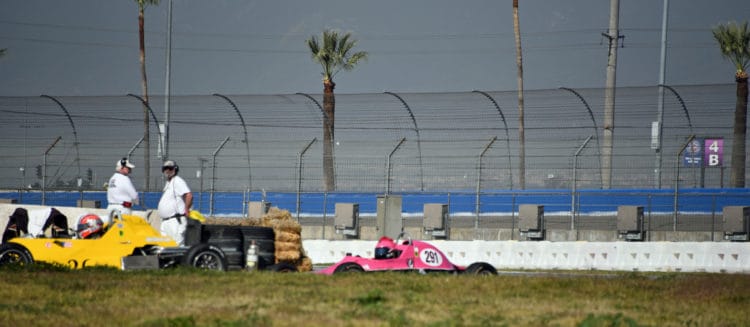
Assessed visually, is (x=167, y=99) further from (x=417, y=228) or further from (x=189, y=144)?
(x=417, y=228)

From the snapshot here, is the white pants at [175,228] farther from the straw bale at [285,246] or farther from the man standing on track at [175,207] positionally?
the straw bale at [285,246]

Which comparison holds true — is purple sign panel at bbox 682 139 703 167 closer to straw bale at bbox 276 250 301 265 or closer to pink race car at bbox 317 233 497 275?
straw bale at bbox 276 250 301 265

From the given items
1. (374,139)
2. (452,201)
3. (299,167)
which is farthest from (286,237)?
(452,201)

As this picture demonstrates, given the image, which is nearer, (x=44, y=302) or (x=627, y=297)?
(x=44, y=302)

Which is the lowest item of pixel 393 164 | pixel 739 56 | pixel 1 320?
pixel 1 320

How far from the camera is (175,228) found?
18.8m

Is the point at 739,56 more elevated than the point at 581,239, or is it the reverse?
the point at 739,56

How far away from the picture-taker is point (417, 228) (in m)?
32.8

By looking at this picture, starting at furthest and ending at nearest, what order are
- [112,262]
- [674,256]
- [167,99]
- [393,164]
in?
[167,99] < [393,164] < [674,256] < [112,262]

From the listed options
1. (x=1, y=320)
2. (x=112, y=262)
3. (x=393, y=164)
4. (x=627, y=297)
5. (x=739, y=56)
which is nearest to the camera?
(x=1, y=320)

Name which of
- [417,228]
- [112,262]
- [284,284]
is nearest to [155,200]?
[417,228]

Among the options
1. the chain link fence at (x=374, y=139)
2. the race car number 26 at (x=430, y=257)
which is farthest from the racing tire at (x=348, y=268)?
the chain link fence at (x=374, y=139)

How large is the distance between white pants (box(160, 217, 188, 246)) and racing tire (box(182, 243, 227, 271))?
950 millimetres

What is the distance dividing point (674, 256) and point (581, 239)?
15.8 feet
